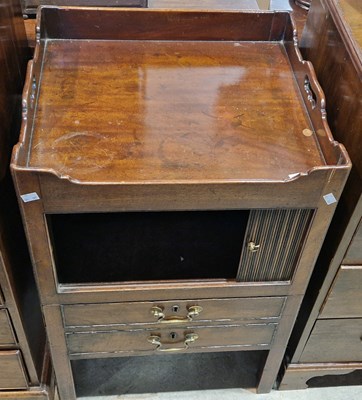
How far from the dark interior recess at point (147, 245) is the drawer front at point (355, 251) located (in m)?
0.20

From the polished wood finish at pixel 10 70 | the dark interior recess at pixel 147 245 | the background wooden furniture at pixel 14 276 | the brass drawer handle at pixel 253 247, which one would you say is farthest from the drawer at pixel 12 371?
the brass drawer handle at pixel 253 247

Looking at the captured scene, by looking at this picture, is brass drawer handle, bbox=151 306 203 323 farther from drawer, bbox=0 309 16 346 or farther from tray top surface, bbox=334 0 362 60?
tray top surface, bbox=334 0 362 60

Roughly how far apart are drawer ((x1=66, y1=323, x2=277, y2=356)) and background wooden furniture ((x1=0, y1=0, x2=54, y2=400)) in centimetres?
11

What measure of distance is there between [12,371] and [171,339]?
0.36 m

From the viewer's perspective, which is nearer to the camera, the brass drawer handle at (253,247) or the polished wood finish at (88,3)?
the brass drawer handle at (253,247)

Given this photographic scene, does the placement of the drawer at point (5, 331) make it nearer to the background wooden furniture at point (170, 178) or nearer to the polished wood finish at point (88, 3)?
the background wooden furniture at point (170, 178)

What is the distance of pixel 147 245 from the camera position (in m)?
1.04

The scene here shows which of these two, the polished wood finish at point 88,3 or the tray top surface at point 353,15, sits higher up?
the tray top surface at point 353,15

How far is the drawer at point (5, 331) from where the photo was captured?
1086 millimetres

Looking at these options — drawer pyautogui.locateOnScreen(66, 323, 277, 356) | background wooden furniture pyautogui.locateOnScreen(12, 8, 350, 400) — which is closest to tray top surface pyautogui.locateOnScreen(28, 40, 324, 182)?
background wooden furniture pyautogui.locateOnScreen(12, 8, 350, 400)

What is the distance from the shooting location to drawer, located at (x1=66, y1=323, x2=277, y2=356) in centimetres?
116

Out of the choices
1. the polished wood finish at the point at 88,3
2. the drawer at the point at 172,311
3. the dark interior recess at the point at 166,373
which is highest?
the polished wood finish at the point at 88,3

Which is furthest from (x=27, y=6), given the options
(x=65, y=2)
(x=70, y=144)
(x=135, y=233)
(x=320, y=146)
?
(x=320, y=146)

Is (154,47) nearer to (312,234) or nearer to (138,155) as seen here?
(138,155)
